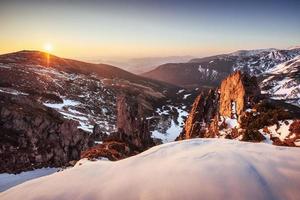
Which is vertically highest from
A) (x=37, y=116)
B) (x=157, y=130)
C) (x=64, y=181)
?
(x=64, y=181)

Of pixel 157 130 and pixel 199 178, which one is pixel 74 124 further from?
pixel 199 178

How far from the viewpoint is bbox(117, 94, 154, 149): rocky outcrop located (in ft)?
241

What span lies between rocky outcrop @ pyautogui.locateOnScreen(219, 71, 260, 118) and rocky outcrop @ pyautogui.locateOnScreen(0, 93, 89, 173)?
37.4m

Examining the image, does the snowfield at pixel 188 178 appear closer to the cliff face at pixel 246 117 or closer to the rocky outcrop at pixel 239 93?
the cliff face at pixel 246 117

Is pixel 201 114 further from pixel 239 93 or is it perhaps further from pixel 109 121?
pixel 109 121

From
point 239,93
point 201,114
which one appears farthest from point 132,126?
point 239,93

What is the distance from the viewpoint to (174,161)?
36.4 ft

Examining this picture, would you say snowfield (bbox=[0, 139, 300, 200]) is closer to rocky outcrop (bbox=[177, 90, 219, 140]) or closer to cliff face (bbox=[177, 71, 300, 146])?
cliff face (bbox=[177, 71, 300, 146])

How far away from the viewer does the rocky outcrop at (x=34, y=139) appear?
235 feet

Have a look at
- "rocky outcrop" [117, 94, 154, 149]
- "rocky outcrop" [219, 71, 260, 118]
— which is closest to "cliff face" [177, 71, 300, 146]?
"rocky outcrop" [219, 71, 260, 118]

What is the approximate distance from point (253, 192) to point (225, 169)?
1352mm

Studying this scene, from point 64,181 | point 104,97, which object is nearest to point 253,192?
point 64,181

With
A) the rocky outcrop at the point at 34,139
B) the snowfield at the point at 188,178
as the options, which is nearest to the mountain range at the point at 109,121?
the rocky outcrop at the point at 34,139

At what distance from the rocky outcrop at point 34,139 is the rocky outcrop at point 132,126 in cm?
970
